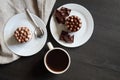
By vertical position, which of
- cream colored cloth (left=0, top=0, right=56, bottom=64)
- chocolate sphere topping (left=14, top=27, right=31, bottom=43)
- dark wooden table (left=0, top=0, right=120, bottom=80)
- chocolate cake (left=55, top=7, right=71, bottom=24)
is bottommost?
dark wooden table (left=0, top=0, right=120, bottom=80)

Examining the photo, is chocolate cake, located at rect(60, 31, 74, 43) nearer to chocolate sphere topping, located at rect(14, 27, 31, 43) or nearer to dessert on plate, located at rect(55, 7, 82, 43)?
dessert on plate, located at rect(55, 7, 82, 43)

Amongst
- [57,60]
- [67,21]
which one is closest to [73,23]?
[67,21]

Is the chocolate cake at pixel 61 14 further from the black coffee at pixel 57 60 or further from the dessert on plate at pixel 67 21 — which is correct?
the black coffee at pixel 57 60

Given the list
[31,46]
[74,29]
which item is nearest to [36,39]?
[31,46]

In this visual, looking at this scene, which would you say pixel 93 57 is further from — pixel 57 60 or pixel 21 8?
pixel 21 8

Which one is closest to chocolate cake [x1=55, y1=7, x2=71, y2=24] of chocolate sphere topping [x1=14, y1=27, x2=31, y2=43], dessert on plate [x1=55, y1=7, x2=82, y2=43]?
dessert on plate [x1=55, y1=7, x2=82, y2=43]
